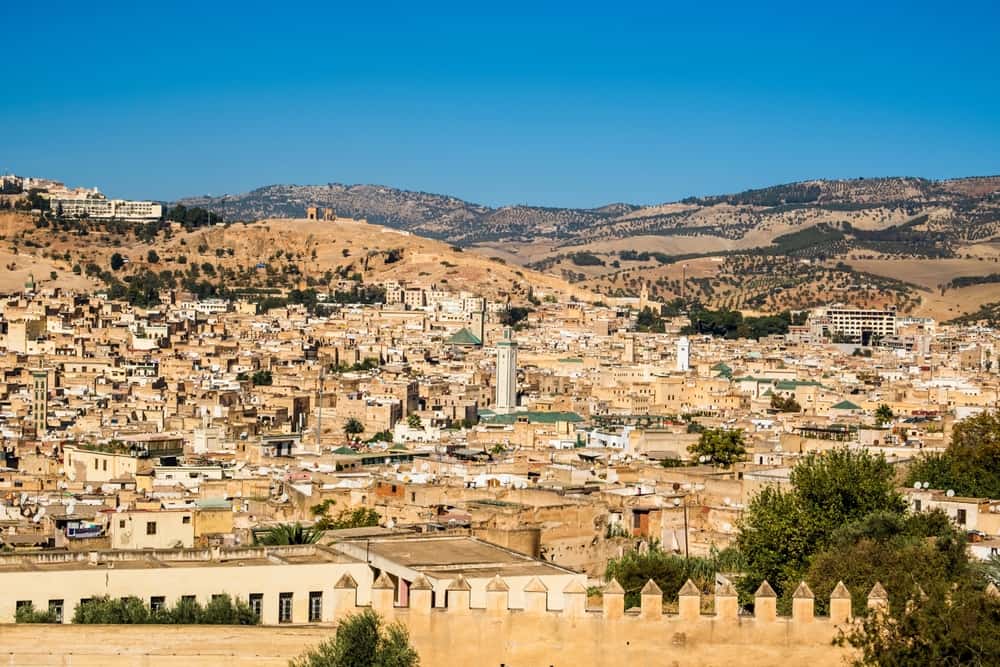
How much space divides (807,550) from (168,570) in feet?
35.4

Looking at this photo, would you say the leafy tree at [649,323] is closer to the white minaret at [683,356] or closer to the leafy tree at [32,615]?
the white minaret at [683,356]

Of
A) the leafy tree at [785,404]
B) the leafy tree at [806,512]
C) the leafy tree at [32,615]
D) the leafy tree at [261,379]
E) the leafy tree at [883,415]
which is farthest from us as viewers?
the leafy tree at [261,379]

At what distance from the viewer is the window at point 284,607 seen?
18688 millimetres

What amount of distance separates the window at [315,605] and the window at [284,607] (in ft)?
0.69

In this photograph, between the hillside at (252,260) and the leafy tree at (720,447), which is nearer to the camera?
the leafy tree at (720,447)

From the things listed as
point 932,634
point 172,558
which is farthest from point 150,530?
point 932,634

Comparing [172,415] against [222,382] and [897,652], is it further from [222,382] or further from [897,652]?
[897,652]

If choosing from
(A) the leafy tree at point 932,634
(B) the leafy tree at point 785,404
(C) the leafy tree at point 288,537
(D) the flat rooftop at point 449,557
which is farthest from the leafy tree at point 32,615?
(B) the leafy tree at point 785,404

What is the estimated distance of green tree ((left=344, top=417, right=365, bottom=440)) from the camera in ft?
212

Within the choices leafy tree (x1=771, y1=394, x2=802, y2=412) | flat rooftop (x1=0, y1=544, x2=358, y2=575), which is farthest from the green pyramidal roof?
flat rooftop (x1=0, y1=544, x2=358, y2=575)

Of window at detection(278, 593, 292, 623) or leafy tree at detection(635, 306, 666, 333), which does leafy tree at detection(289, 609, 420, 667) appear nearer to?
window at detection(278, 593, 292, 623)

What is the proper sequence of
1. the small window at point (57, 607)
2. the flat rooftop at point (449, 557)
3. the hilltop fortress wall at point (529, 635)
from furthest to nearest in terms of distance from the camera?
the flat rooftop at point (449, 557) < the small window at point (57, 607) < the hilltop fortress wall at point (529, 635)

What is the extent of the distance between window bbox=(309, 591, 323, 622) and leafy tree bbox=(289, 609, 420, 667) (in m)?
1.74

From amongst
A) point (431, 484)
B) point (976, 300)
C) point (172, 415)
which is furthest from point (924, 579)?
point (976, 300)
